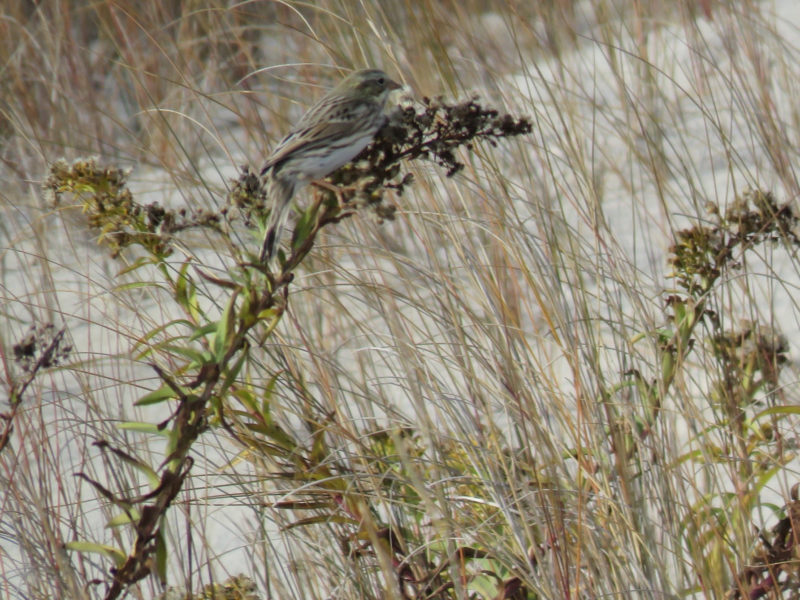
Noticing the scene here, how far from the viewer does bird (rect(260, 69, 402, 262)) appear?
95 centimetres

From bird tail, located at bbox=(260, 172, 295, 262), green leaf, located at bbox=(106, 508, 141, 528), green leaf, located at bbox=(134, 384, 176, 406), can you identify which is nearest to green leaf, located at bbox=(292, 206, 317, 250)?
bird tail, located at bbox=(260, 172, 295, 262)

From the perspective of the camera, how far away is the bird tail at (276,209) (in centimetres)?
92

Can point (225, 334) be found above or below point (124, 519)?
above

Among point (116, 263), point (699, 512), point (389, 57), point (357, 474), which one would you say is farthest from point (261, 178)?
point (116, 263)

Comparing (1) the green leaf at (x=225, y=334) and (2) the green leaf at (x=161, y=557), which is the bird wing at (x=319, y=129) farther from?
(2) the green leaf at (x=161, y=557)

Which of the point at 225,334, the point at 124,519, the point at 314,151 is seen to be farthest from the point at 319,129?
the point at 124,519

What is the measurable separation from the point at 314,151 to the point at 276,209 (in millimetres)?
66

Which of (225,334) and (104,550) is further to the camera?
(104,550)

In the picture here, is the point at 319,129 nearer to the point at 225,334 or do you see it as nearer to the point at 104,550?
the point at 225,334

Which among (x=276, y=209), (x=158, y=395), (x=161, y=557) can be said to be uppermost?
(x=276, y=209)

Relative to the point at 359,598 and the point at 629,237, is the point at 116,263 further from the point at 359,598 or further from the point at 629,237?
the point at 359,598

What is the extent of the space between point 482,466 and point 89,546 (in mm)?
502

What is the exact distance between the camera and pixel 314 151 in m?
0.97

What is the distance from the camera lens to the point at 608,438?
1363mm
